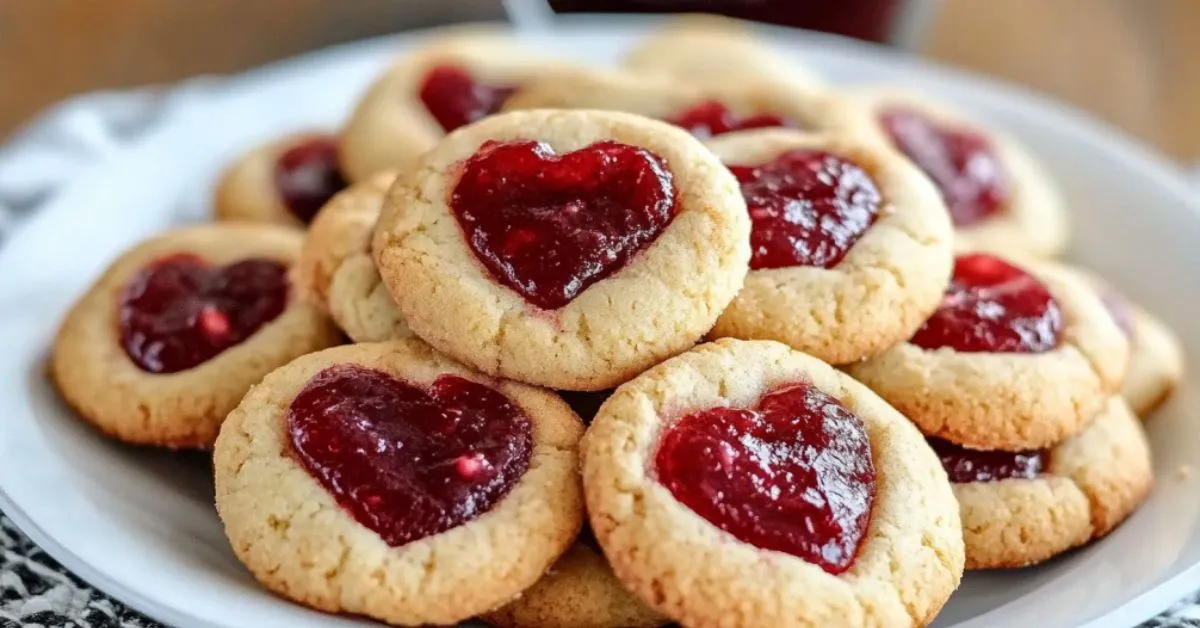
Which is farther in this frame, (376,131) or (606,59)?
(606,59)

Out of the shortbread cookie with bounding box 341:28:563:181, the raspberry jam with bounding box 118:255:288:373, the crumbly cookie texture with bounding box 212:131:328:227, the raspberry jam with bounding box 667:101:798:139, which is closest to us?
the raspberry jam with bounding box 118:255:288:373

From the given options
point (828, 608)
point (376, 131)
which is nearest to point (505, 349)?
point (828, 608)

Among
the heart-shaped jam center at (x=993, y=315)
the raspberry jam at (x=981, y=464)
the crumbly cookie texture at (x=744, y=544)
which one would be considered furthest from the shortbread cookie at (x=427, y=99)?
the raspberry jam at (x=981, y=464)

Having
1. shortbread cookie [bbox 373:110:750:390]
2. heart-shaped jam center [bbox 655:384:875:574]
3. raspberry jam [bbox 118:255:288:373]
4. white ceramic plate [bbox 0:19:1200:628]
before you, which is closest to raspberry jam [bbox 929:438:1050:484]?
white ceramic plate [bbox 0:19:1200:628]

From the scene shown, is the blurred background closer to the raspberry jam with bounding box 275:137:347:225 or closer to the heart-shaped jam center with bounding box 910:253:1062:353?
the raspberry jam with bounding box 275:137:347:225

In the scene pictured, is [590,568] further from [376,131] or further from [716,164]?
[376,131]

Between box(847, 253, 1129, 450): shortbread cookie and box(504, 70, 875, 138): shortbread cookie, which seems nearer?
box(847, 253, 1129, 450): shortbread cookie

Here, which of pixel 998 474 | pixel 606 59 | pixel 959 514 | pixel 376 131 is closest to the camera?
pixel 959 514

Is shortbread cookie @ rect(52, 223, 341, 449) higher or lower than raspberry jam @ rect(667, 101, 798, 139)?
lower
